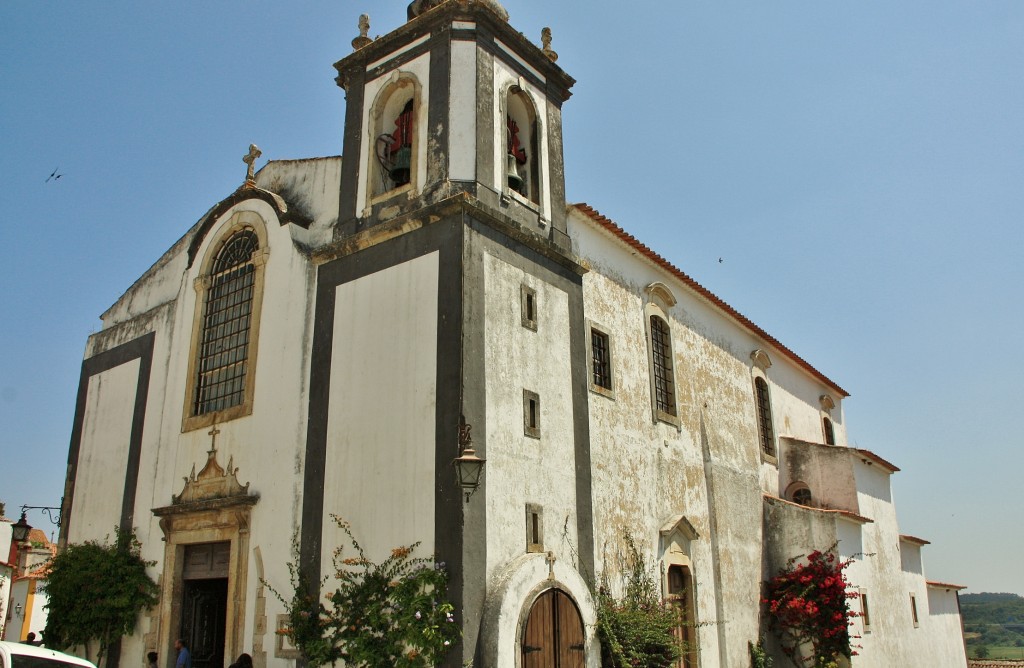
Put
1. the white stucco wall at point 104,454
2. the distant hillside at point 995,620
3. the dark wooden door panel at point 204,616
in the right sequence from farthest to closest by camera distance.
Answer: the distant hillside at point 995,620, the white stucco wall at point 104,454, the dark wooden door panel at point 204,616

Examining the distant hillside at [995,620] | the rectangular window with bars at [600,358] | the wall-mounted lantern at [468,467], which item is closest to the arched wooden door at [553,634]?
the wall-mounted lantern at [468,467]

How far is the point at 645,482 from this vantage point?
1312 centimetres

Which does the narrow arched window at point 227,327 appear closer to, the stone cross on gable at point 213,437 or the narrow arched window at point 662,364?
the stone cross on gable at point 213,437

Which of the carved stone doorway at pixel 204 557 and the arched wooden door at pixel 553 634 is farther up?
the carved stone doorway at pixel 204 557

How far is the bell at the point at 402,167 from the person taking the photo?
465 inches

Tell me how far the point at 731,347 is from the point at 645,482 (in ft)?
17.7

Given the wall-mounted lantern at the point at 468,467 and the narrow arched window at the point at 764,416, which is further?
the narrow arched window at the point at 764,416

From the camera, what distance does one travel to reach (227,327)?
1345 cm

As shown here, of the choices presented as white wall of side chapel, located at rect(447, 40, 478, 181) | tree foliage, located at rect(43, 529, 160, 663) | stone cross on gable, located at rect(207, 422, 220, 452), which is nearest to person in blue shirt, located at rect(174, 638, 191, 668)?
tree foliage, located at rect(43, 529, 160, 663)

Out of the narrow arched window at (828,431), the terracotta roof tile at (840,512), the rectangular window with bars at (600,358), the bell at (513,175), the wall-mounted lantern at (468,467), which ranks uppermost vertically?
the bell at (513,175)

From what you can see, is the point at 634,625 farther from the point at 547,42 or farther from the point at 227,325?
the point at 547,42

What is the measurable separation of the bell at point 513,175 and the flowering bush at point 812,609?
28.9 feet

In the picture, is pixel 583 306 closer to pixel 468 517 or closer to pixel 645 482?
pixel 645 482

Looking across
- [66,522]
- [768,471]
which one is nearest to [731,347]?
[768,471]
